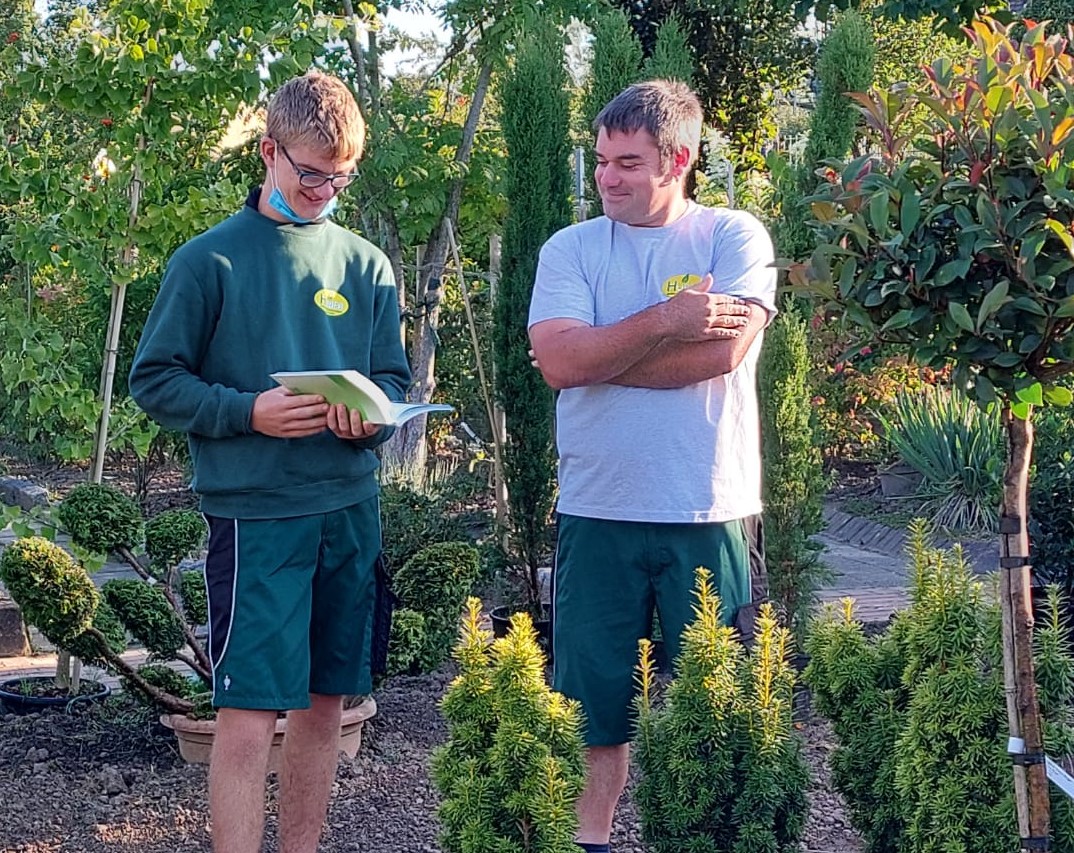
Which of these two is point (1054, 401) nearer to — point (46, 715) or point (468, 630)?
point (468, 630)

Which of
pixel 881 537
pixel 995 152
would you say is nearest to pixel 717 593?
pixel 995 152

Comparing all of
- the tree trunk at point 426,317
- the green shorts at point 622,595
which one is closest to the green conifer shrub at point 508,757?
the green shorts at point 622,595

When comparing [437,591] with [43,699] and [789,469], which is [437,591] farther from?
[789,469]

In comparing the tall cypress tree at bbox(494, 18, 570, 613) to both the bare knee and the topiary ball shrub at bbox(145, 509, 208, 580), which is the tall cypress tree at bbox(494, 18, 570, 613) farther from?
the bare knee

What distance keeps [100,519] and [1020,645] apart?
2748mm

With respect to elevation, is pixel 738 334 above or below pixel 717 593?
above

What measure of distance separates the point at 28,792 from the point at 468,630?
6.97 feet

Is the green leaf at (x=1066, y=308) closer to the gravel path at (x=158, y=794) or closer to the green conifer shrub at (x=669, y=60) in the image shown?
the gravel path at (x=158, y=794)

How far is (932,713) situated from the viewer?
8.30 feet

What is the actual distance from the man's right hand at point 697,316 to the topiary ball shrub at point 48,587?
1984 millimetres

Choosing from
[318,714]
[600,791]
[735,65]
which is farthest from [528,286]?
[735,65]

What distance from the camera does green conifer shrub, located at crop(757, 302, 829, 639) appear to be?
17.9 feet

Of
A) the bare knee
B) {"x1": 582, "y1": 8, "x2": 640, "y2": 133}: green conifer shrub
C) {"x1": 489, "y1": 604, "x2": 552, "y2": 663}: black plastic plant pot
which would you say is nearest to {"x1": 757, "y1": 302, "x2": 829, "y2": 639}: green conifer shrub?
{"x1": 489, "y1": 604, "x2": 552, "y2": 663}: black plastic plant pot

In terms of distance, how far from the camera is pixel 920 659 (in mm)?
2643
